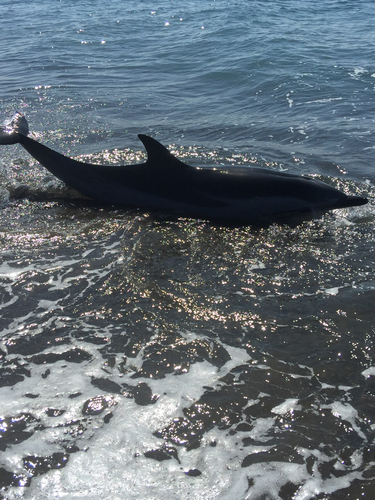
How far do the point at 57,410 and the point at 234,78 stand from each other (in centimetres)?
1440

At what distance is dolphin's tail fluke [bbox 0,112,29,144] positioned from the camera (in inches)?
328

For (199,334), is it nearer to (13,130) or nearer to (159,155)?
(159,155)

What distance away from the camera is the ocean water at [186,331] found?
12.0 ft

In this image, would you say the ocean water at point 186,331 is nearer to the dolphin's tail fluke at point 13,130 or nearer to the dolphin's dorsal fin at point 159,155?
the dolphin's tail fluke at point 13,130

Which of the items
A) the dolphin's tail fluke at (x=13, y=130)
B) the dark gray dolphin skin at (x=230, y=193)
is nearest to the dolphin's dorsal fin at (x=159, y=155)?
the dark gray dolphin skin at (x=230, y=193)

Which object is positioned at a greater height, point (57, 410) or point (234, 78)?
point (234, 78)

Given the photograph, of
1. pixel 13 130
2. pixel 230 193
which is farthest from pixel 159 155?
pixel 13 130

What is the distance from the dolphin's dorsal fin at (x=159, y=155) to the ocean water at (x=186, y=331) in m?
0.83

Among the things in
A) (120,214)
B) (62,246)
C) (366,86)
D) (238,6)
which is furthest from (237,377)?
(238,6)

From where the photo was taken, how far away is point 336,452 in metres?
3.75

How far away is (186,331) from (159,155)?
3.31 metres

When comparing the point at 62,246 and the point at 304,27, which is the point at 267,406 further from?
the point at 304,27

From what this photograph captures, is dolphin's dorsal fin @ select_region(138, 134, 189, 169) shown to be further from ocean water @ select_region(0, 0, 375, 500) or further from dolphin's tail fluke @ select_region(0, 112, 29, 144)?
dolphin's tail fluke @ select_region(0, 112, 29, 144)

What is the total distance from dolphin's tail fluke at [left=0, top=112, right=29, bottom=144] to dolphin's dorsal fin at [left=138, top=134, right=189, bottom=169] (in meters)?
2.32
